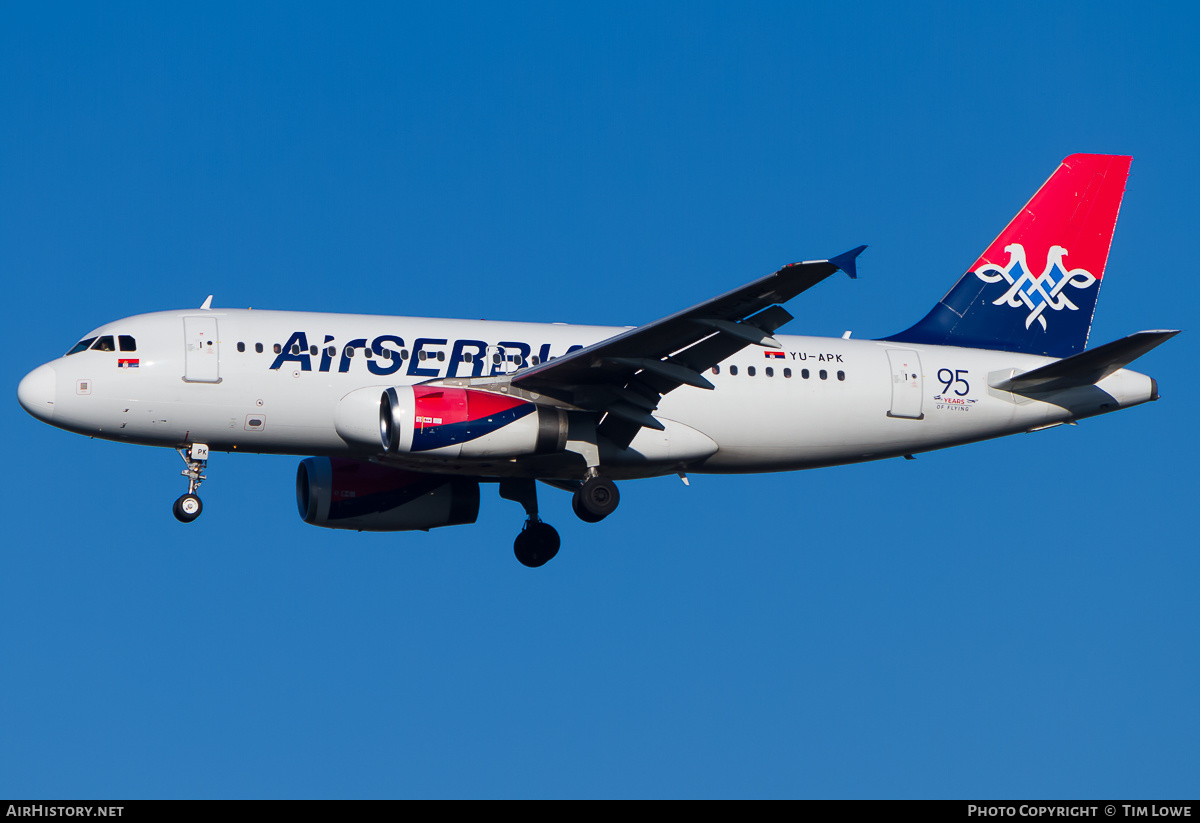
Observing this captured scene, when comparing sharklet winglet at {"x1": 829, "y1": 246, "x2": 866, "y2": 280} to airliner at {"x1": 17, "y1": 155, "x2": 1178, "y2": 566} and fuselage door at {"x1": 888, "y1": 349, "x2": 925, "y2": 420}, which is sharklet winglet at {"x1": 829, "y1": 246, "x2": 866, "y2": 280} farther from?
fuselage door at {"x1": 888, "y1": 349, "x2": 925, "y2": 420}

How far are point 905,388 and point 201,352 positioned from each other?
1420 centimetres

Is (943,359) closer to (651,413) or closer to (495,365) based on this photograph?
(651,413)

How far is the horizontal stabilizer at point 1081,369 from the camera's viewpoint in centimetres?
2981

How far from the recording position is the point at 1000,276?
116ft

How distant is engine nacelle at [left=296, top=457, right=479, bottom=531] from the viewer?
109 feet

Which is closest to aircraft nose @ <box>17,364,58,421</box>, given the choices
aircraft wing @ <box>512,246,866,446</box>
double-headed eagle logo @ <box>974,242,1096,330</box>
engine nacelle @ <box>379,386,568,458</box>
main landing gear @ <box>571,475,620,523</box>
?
engine nacelle @ <box>379,386,568,458</box>

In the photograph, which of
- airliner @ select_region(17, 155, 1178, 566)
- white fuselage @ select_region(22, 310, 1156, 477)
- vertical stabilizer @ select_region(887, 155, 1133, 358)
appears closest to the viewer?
airliner @ select_region(17, 155, 1178, 566)

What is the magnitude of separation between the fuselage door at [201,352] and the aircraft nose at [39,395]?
2514mm

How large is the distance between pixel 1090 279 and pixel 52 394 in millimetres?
22666

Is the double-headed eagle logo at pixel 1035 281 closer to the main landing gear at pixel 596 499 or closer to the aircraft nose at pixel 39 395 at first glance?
the main landing gear at pixel 596 499

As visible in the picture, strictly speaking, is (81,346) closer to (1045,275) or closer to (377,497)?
(377,497)

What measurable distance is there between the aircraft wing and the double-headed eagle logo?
23.7ft

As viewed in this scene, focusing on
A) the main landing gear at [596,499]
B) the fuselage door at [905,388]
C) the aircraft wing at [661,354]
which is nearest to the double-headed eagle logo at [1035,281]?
the fuselage door at [905,388]
